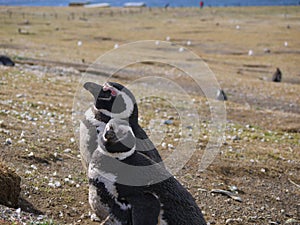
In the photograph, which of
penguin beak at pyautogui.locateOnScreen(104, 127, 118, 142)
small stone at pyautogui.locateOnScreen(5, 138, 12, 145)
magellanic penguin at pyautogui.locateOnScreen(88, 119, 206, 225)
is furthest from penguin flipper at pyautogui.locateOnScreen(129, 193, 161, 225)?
small stone at pyautogui.locateOnScreen(5, 138, 12, 145)

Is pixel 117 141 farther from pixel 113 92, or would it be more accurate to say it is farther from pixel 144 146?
pixel 113 92

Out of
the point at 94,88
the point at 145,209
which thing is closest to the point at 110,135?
the point at 145,209

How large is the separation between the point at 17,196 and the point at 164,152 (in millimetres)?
5195

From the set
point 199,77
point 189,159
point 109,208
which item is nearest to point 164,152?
point 189,159

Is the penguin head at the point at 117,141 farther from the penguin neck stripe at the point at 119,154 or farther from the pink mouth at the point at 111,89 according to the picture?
the pink mouth at the point at 111,89

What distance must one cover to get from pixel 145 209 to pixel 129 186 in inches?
18.8

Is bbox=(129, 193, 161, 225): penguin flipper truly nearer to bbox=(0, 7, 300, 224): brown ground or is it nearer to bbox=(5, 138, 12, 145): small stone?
bbox=(0, 7, 300, 224): brown ground

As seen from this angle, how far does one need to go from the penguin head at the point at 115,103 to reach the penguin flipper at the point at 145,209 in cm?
175

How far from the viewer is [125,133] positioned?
20.8 ft

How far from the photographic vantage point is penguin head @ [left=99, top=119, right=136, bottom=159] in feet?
20.4

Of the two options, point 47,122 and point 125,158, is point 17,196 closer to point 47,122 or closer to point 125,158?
point 125,158

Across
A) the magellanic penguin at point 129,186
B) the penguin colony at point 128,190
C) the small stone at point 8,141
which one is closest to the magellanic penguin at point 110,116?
the penguin colony at point 128,190

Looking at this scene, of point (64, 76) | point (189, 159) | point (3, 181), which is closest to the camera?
point (3, 181)

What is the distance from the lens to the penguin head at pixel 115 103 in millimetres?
7473
